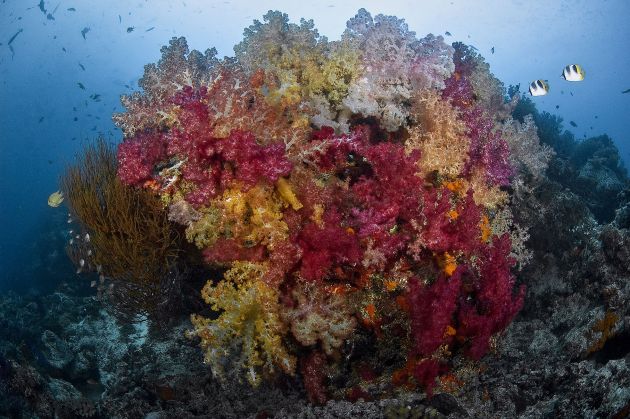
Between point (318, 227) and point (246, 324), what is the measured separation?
4.70ft

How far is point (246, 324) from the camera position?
4.40 metres

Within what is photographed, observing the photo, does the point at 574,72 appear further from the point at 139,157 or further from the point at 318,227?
the point at 139,157

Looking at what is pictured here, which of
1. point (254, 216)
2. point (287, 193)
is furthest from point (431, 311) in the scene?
point (254, 216)

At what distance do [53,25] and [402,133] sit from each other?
130405 mm

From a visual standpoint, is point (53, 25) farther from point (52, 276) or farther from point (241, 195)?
point (241, 195)

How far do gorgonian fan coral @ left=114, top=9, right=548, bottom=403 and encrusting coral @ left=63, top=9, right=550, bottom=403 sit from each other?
0.7 inches

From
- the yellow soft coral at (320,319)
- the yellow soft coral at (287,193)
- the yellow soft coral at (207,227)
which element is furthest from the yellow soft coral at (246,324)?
the yellow soft coral at (287,193)

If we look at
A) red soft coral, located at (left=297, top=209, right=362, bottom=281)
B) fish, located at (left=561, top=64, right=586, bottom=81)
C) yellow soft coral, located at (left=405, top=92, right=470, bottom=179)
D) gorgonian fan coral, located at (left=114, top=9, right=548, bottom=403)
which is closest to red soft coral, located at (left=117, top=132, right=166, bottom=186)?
gorgonian fan coral, located at (left=114, top=9, right=548, bottom=403)

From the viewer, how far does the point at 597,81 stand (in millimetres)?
150000

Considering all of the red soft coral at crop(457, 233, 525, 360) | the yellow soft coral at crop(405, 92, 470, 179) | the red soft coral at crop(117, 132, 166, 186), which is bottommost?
the red soft coral at crop(457, 233, 525, 360)

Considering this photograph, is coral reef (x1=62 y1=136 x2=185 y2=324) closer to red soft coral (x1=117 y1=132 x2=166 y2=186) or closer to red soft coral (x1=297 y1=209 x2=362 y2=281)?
red soft coral (x1=117 y1=132 x2=166 y2=186)

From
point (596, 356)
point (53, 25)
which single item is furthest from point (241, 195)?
point (53, 25)

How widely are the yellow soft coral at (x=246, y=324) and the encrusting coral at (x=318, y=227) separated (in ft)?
0.05

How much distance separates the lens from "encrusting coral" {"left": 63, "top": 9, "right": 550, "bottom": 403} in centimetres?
420
